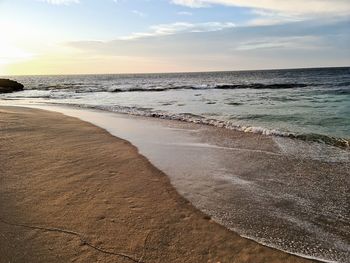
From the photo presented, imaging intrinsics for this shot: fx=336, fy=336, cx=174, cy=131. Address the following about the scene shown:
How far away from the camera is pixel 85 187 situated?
16.9ft

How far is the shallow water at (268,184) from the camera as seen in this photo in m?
3.91

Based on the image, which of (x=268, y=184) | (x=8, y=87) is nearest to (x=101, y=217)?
(x=268, y=184)

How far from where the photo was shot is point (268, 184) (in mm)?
5637

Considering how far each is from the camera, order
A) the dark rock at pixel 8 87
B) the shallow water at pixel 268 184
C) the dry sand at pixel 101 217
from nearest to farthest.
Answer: the dry sand at pixel 101 217, the shallow water at pixel 268 184, the dark rock at pixel 8 87

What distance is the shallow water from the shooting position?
3914mm

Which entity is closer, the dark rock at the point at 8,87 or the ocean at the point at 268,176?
the ocean at the point at 268,176

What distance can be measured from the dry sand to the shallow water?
307 mm

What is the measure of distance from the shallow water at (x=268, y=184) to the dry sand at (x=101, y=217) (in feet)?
1.01

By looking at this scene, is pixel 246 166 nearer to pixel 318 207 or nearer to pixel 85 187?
pixel 318 207

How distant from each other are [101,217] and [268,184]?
9.48ft

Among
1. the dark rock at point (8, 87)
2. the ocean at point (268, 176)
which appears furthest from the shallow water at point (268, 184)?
the dark rock at point (8, 87)

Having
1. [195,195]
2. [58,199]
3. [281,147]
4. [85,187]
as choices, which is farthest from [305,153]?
[58,199]

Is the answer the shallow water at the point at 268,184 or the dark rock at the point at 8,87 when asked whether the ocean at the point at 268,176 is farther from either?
the dark rock at the point at 8,87

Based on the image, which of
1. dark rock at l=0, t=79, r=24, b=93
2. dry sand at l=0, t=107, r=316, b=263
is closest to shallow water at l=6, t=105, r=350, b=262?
dry sand at l=0, t=107, r=316, b=263
